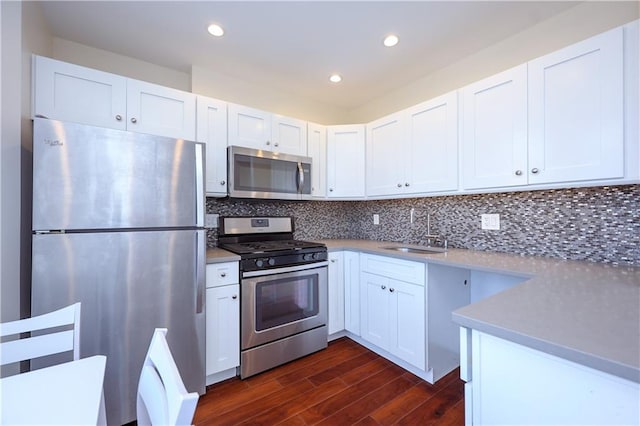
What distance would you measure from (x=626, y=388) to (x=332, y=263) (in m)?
1.96

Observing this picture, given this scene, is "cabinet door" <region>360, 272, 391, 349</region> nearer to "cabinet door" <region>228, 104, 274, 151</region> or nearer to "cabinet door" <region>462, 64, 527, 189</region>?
"cabinet door" <region>462, 64, 527, 189</region>

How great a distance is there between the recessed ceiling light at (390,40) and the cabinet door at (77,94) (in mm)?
1906

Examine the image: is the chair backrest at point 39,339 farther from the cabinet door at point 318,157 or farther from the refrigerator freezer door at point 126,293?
the cabinet door at point 318,157

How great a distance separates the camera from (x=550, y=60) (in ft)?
4.97

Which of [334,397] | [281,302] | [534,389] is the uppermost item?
[534,389]

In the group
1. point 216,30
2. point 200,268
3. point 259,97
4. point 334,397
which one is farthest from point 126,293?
point 259,97

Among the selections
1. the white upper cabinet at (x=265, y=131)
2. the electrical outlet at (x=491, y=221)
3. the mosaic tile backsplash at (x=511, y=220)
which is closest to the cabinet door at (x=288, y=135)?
the white upper cabinet at (x=265, y=131)

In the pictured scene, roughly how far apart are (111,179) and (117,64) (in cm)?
143

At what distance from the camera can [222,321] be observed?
1.86 metres

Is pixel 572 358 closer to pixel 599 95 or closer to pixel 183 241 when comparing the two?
pixel 599 95

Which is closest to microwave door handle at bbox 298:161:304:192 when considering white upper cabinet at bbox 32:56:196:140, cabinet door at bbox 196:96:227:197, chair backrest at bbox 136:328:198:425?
cabinet door at bbox 196:96:227:197

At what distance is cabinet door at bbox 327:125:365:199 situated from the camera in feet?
9.12

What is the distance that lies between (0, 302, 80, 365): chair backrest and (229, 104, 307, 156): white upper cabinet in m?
1.60

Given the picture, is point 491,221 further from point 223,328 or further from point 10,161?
point 10,161
